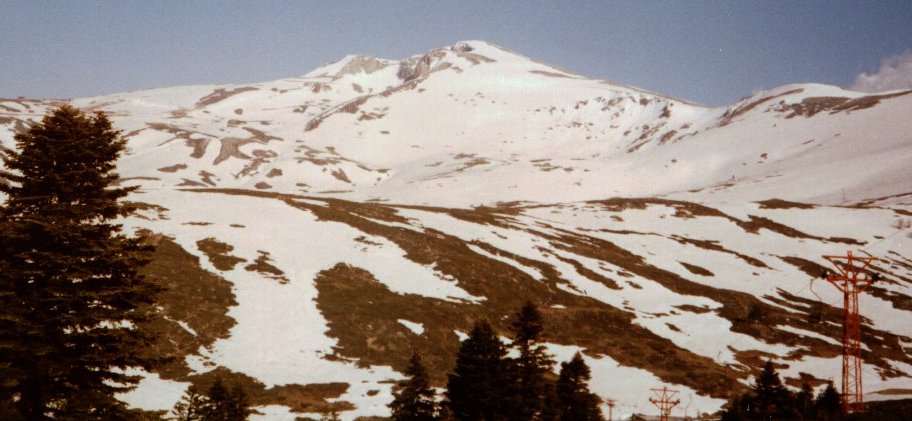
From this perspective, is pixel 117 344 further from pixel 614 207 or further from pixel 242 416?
pixel 614 207

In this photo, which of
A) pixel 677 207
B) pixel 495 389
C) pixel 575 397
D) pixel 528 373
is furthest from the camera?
pixel 677 207

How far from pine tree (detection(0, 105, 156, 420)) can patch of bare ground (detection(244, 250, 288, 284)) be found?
32980mm

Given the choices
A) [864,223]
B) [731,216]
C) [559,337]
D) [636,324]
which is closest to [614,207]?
[731,216]

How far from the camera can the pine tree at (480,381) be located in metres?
28.1

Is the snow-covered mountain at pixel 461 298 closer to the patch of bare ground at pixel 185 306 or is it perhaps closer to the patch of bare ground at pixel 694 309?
the patch of bare ground at pixel 185 306

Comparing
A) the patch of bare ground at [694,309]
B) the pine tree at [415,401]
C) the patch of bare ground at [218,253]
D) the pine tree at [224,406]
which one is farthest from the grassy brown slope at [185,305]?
the patch of bare ground at [694,309]

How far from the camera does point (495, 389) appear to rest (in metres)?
28.4

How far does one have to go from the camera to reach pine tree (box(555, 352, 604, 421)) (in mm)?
32438

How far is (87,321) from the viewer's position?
14.2m

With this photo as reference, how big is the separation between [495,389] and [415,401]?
4.66 m

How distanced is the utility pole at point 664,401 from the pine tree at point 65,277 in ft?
111

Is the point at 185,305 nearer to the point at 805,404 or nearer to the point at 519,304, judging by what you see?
the point at 519,304

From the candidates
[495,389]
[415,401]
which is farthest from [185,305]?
[495,389]

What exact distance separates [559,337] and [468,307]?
889 centimetres
